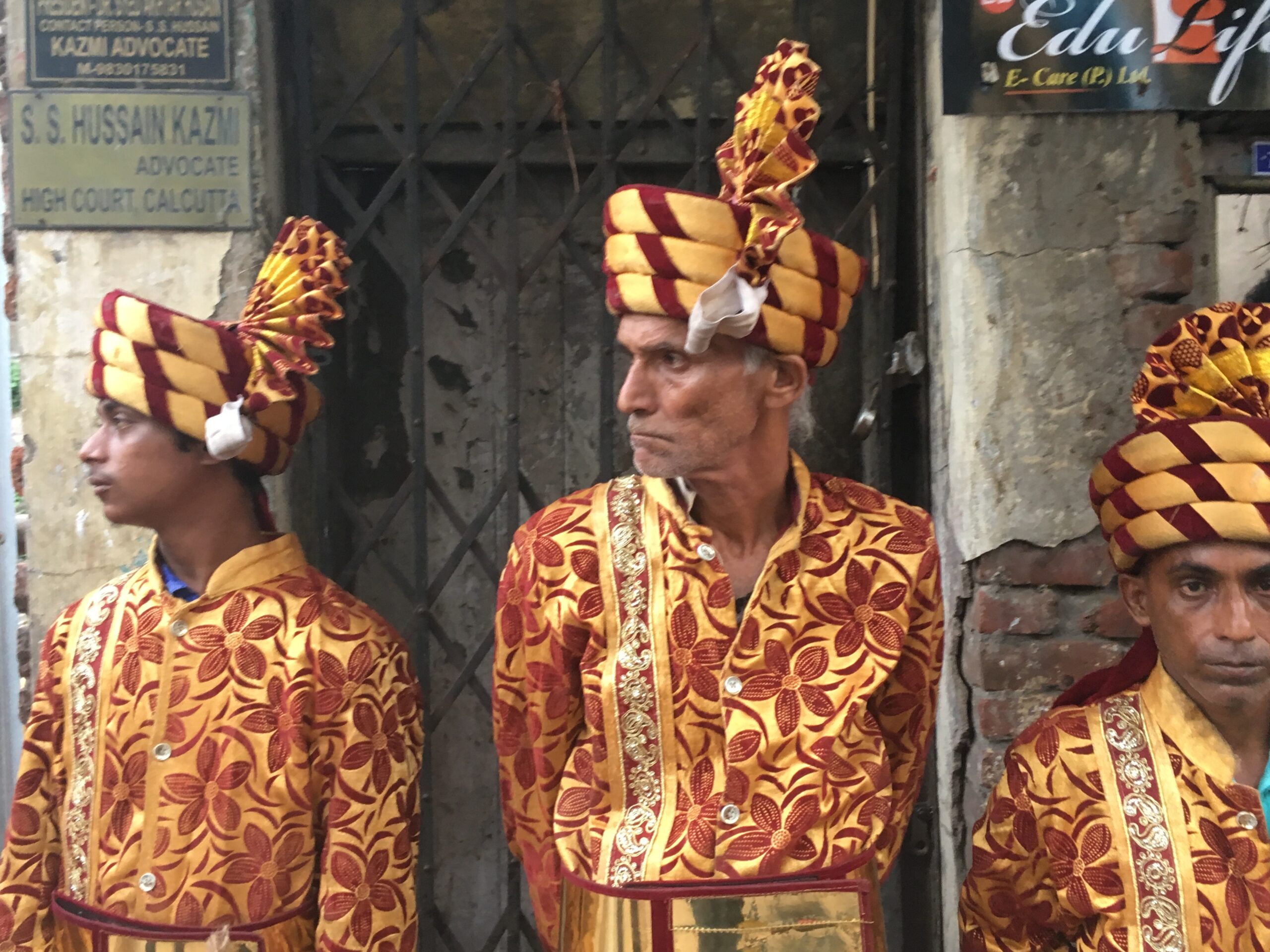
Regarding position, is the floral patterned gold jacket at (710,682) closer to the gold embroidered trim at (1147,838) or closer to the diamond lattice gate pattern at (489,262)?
the gold embroidered trim at (1147,838)

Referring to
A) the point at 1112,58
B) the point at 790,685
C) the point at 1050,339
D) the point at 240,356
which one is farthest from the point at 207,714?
the point at 1112,58

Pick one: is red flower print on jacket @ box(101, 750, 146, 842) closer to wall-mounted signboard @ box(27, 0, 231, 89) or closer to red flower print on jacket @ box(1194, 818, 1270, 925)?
wall-mounted signboard @ box(27, 0, 231, 89)

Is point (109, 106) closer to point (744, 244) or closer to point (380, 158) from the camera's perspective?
point (380, 158)

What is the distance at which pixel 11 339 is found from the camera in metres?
1.98

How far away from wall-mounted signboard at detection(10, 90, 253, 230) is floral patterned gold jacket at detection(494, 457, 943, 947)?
3.37ft

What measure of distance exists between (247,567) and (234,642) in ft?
0.42

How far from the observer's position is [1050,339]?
6.33 feet

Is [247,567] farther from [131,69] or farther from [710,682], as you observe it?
[131,69]

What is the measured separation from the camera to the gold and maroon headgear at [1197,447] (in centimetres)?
134

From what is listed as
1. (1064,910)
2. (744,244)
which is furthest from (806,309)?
(1064,910)

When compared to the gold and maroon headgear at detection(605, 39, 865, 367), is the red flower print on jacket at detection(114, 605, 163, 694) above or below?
below

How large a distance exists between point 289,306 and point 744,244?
2.54 feet

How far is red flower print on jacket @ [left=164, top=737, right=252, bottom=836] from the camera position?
1.54 metres

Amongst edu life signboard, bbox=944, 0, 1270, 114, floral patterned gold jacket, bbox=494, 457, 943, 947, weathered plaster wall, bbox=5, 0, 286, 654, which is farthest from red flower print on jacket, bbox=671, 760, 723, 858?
edu life signboard, bbox=944, 0, 1270, 114
